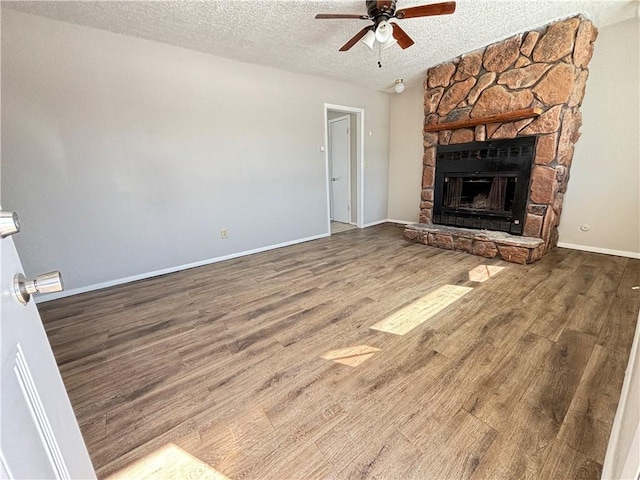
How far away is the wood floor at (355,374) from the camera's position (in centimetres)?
111

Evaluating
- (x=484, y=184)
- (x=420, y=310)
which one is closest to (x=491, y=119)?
(x=484, y=184)

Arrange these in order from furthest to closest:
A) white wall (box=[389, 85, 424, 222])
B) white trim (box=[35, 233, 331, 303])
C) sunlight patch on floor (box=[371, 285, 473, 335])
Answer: white wall (box=[389, 85, 424, 222]) < white trim (box=[35, 233, 331, 303]) < sunlight patch on floor (box=[371, 285, 473, 335])

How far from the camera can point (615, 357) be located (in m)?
1.55

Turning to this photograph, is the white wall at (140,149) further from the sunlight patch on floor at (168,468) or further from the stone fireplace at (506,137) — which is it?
the sunlight patch on floor at (168,468)

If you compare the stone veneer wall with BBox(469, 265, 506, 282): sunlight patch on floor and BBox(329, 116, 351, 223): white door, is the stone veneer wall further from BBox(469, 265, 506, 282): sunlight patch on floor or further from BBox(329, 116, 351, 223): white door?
BBox(329, 116, 351, 223): white door

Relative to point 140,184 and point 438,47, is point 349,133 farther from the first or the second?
point 140,184

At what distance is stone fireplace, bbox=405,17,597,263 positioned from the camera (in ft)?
9.41

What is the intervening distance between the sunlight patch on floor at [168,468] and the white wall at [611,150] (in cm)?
447

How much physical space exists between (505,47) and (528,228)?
2.17 m

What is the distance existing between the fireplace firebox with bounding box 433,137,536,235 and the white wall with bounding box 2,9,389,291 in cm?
206

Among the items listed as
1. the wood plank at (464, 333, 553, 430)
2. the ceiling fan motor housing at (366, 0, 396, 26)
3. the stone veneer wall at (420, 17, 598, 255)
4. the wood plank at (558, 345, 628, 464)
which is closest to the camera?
the wood plank at (558, 345, 628, 464)

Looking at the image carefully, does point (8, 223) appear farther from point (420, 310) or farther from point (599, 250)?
point (599, 250)

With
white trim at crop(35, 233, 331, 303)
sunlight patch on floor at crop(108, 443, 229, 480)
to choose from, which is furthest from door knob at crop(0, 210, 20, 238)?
white trim at crop(35, 233, 331, 303)

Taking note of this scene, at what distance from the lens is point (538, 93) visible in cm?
297
